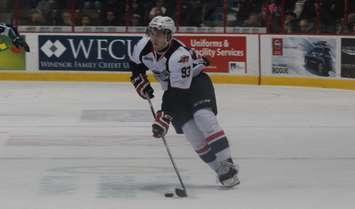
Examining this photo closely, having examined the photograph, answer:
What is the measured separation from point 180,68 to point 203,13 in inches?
421

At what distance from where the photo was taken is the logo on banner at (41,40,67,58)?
16.3 m

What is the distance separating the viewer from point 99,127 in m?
10.2

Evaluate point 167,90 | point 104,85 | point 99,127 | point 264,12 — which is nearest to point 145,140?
point 99,127

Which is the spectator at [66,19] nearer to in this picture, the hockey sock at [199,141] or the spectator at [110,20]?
the spectator at [110,20]

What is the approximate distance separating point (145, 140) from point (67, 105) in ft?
11.8

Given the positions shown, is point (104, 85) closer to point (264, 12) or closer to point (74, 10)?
point (74, 10)

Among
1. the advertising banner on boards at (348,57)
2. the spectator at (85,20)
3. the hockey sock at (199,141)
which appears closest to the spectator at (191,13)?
the spectator at (85,20)

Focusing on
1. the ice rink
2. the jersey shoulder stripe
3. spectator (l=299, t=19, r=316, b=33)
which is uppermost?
the jersey shoulder stripe

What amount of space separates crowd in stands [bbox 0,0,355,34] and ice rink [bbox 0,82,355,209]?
2.35m

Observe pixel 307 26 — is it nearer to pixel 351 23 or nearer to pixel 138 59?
pixel 351 23

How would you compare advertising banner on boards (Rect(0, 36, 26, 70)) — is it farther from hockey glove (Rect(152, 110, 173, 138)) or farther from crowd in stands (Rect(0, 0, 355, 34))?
hockey glove (Rect(152, 110, 173, 138))

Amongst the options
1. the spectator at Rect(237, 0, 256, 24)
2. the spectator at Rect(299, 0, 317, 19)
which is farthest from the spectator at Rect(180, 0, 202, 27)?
the spectator at Rect(299, 0, 317, 19)

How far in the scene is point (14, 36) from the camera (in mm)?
16094

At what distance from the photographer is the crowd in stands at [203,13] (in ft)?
52.1
